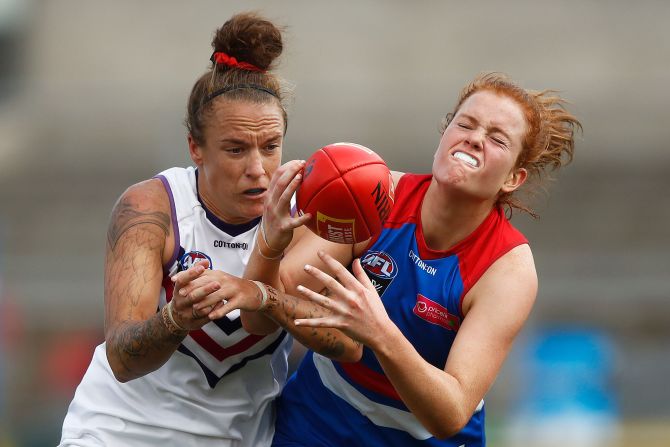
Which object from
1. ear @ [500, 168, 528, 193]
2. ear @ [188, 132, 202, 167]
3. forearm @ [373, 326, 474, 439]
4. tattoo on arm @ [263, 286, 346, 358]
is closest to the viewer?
forearm @ [373, 326, 474, 439]

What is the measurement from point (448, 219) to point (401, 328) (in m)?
0.49

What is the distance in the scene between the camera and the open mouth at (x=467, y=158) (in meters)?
4.07

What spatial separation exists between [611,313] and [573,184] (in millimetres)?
3299

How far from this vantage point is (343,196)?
12.3ft

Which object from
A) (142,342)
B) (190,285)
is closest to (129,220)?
(142,342)

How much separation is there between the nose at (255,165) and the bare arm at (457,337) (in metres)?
0.81

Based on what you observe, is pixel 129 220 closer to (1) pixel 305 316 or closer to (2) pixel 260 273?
(2) pixel 260 273

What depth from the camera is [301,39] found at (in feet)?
51.2

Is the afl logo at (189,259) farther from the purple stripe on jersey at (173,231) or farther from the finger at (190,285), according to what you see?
the finger at (190,285)

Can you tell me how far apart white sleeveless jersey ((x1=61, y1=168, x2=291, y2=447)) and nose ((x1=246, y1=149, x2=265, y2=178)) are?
297mm

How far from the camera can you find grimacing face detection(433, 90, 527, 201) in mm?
4066

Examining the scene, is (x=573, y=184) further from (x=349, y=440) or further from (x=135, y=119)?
(x=349, y=440)

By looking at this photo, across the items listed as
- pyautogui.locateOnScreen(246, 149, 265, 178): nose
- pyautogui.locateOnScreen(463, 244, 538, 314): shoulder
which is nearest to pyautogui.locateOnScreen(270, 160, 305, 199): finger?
pyautogui.locateOnScreen(246, 149, 265, 178): nose

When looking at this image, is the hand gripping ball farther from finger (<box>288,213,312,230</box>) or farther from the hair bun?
the hair bun
